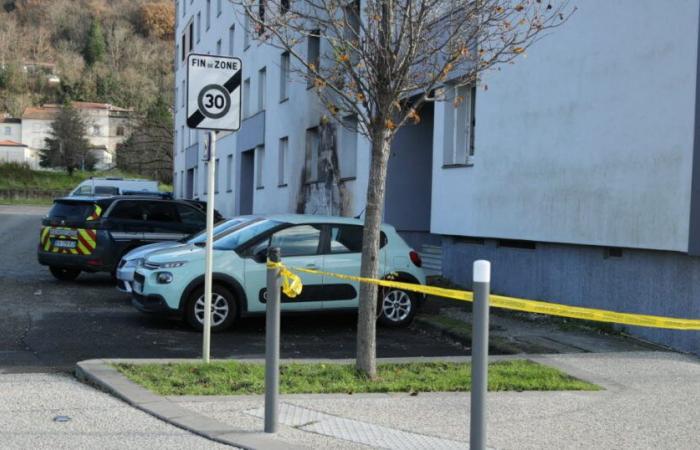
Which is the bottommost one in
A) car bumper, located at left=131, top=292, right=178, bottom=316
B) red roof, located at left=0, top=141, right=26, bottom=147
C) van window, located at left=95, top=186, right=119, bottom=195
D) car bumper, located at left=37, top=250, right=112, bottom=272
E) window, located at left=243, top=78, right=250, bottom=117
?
car bumper, located at left=131, top=292, right=178, bottom=316

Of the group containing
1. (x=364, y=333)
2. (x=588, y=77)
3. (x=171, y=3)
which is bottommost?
(x=364, y=333)

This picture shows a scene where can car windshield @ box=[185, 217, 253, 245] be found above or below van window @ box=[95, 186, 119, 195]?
below

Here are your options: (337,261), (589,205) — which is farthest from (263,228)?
(589,205)

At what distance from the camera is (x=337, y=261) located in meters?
11.5

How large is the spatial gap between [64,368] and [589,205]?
712 cm

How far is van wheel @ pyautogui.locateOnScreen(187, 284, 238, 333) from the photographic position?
10789 mm

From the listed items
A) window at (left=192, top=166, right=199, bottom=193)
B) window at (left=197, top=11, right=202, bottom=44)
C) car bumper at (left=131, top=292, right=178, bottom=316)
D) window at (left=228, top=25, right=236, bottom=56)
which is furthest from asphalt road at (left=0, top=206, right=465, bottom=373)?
window at (left=192, top=166, right=199, bottom=193)

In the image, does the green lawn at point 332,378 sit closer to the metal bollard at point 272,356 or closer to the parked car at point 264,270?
the metal bollard at point 272,356

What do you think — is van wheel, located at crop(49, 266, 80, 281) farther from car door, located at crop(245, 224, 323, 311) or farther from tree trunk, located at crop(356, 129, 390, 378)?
tree trunk, located at crop(356, 129, 390, 378)

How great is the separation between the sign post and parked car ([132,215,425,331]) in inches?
117

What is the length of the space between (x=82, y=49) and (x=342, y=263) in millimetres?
131405

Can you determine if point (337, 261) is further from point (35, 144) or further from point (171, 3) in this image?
point (171, 3)

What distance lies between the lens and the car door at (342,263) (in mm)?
11320

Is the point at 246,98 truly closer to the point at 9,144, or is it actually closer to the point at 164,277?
the point at 164,277
